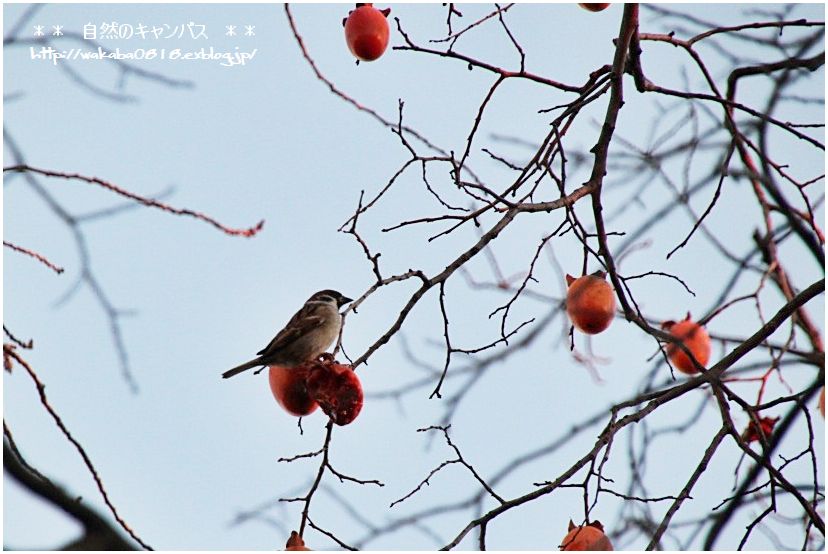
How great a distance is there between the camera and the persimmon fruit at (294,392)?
3.71m

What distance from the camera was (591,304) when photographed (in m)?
3.92

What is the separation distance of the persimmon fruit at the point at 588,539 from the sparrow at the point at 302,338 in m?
1.38

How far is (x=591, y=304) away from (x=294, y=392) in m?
1.19

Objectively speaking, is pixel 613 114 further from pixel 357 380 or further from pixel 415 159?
pixel 357 380

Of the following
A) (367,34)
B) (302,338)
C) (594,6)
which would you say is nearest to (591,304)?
(594,6)

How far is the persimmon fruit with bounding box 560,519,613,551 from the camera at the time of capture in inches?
125

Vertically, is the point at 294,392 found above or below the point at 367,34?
below

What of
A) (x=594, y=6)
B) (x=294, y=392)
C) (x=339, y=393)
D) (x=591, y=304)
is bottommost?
A: (x=339, y=393)

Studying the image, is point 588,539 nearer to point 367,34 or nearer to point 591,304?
point 591,304

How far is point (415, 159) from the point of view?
12.1 ft

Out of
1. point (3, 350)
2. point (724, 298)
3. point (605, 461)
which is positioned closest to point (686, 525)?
point (724, 298)

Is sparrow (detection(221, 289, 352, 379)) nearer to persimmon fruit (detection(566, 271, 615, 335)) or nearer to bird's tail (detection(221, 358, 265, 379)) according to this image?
bird's tail (detection(221, 358, 265, 379))

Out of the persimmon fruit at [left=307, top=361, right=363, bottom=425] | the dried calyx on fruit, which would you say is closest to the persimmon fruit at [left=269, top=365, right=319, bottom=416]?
the persimmon fruit at [left=307, top=361, right=363, bottom=425]

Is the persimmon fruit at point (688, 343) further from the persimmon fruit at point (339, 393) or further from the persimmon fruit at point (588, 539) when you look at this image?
the persimmon fruit at point (339, 393)
